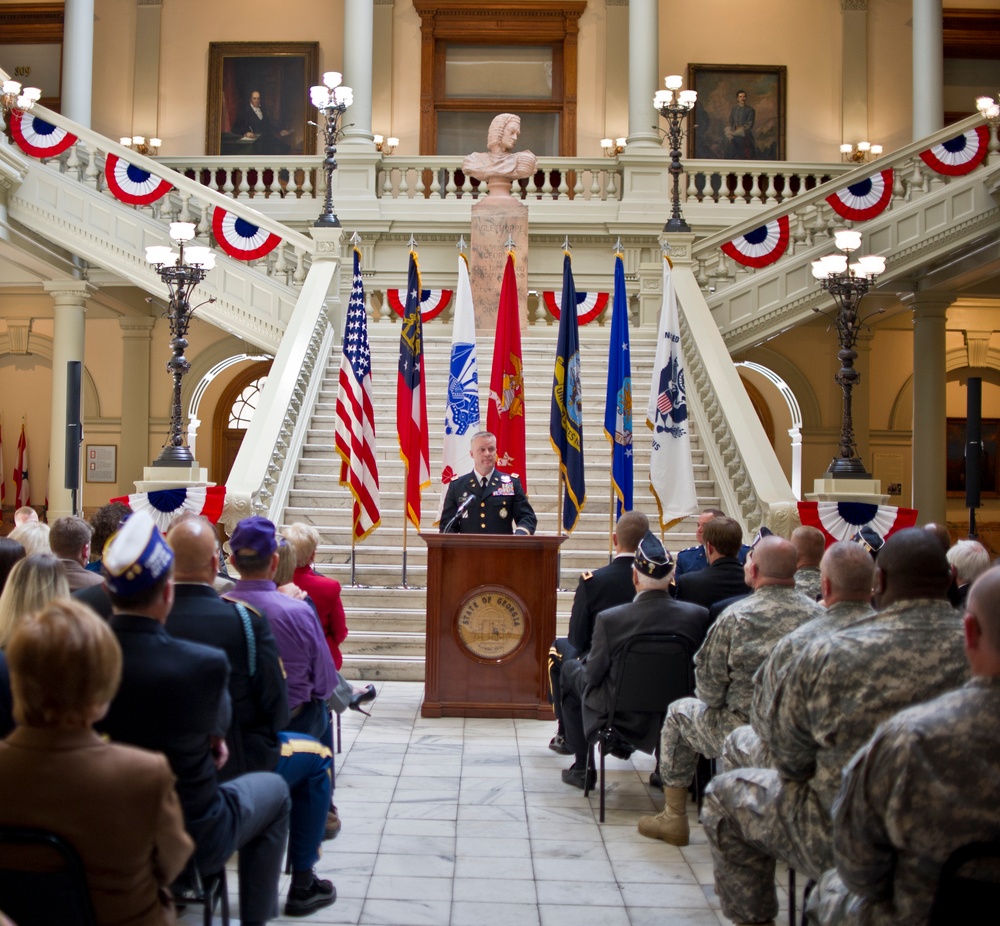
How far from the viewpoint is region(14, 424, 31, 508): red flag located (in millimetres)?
18906

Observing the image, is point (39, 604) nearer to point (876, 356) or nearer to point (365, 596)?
point (365, 596)

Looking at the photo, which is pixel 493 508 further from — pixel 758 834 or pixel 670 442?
pixel 758 834

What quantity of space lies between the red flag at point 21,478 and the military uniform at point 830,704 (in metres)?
17.4

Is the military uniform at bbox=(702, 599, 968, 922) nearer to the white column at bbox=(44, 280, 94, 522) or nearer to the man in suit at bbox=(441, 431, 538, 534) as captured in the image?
the man in suit at bbox=(441, 431, 538, 534)

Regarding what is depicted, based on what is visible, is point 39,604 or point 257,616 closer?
point 257,616

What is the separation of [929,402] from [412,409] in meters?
8.37

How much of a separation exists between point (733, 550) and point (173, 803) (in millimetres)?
3853

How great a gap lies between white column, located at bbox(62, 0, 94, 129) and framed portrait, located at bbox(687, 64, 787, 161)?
9.39 metres

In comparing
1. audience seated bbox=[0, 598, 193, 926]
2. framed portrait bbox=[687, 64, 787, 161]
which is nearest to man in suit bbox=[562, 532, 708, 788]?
audience seated bbox=[0, 598, 193, 926]

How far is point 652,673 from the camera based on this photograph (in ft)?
17.4

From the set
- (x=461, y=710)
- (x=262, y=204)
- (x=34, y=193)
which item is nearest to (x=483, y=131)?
(x=262, y=204)

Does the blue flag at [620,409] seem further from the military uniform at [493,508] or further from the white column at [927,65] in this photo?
the white column at [927,65]

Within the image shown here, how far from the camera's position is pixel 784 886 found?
4523mm

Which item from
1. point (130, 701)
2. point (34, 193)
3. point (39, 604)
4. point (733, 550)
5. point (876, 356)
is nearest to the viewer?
point (130, 701)
